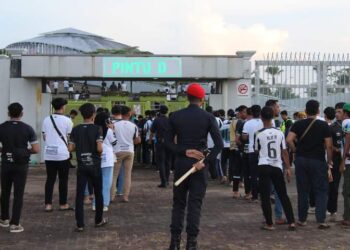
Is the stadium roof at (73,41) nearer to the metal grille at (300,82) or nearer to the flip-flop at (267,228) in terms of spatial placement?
the metal grille at (300,82)

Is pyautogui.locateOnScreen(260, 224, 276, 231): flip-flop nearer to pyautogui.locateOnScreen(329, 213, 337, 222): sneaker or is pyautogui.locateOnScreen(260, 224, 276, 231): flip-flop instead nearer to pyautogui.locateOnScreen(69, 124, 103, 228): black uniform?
pyautogui.locateOnScreen(329, 213, 337, 222): sneaker

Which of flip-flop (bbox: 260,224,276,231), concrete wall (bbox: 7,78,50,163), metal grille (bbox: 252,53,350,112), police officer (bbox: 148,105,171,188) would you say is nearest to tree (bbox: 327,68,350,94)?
metal grille (bbox: 252,53,350,112)

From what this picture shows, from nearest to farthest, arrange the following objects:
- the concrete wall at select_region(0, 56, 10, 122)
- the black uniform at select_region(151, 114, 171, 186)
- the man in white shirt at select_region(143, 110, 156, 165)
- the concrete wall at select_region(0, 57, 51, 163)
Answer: the black uniform at select_region(151, 114, 171, 186) < the man in white shirt at select_region(143, 110, 156, 165) < the concrete wall at select_region(0, 57, 51, 163) < the concrete wall at select_region(0, 56, 10, 122)

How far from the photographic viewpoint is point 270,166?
858cm

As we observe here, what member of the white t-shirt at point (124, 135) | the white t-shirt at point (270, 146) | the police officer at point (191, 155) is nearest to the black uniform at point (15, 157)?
the police officer at point (191, 155)

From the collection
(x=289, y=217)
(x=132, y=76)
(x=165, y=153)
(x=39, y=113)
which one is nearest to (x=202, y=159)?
(x=289, y=217)

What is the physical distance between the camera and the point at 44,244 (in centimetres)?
771

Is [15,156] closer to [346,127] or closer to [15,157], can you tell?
[15,157]

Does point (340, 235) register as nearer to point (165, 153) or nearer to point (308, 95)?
point (165, 153)

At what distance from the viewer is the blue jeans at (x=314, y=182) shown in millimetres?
8672

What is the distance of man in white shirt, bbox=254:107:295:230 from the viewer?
856 centimetres

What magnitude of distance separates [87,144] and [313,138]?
3401 mm

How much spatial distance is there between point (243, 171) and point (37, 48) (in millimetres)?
26882

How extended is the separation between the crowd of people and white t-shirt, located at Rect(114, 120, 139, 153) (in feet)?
0.06
